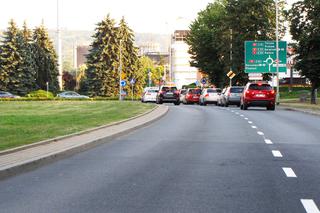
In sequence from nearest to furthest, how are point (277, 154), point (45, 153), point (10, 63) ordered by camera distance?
point (45, 153) → point (277, 154) → point (10, 63)

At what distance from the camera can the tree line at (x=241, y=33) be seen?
47.5 meters

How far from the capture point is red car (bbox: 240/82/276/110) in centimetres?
3722

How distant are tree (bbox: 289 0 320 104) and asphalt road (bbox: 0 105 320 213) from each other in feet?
111

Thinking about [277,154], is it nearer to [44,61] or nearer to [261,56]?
[261,56]

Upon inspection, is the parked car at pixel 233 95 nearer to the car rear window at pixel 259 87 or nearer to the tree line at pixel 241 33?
the tree line at pixel 241 33

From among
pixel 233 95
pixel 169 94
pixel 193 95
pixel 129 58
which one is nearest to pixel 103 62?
pixel 129 58

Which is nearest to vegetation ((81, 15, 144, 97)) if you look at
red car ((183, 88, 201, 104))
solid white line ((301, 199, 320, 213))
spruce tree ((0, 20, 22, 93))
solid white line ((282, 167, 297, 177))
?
spruce tree ((0, 20, 22, 93))

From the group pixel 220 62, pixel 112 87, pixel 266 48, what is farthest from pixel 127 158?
pixel 112 87

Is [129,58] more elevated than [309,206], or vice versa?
[129,58]

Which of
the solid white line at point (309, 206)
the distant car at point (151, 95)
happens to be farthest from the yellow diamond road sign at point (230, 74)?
the solid white line at point (309, 206)

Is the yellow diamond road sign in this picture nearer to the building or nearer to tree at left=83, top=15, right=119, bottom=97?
tree at left=83, top=15, right=119, bottom=97

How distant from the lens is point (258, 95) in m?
37.4

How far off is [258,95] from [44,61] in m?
59.3

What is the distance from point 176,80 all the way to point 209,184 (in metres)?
182
